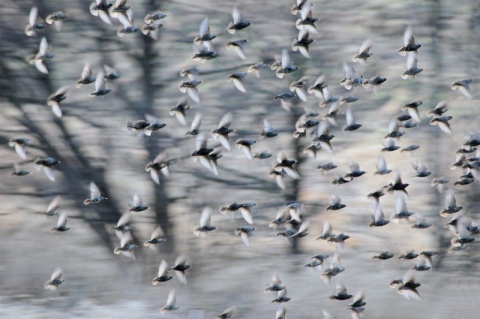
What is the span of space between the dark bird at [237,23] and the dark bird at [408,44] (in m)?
0.51

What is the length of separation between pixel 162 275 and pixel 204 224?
0.21 metres

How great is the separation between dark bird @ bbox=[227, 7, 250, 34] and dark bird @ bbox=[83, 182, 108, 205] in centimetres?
67

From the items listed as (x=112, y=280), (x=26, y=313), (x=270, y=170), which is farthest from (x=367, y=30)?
(x=26, y=313)

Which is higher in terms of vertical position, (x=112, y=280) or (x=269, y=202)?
(x=269, y=202)

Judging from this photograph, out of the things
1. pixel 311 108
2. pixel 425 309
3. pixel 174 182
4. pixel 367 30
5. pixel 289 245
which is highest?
pixel 367 30

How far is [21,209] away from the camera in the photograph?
2.76 meters

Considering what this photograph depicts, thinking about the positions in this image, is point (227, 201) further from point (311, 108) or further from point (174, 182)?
point (311, 108)

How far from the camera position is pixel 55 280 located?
2.74 meters

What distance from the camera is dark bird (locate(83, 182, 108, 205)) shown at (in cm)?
271

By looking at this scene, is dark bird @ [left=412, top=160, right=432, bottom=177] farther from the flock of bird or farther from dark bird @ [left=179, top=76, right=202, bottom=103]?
dark bird @ [left=179, top=76, right=202, bottom=103]

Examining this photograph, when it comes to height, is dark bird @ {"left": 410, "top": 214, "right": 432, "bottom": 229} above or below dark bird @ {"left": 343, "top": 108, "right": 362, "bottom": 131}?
below

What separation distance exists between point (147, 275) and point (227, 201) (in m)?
0.36

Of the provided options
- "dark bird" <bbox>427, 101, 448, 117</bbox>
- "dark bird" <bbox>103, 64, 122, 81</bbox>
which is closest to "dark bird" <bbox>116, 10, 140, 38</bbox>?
"dark bird" <bbox>103, 64, 122, 81</bbox>

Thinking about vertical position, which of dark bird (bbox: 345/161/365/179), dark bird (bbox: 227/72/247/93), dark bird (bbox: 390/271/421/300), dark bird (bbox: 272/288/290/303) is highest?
dark bird (bbox: 227/72/247/93)
